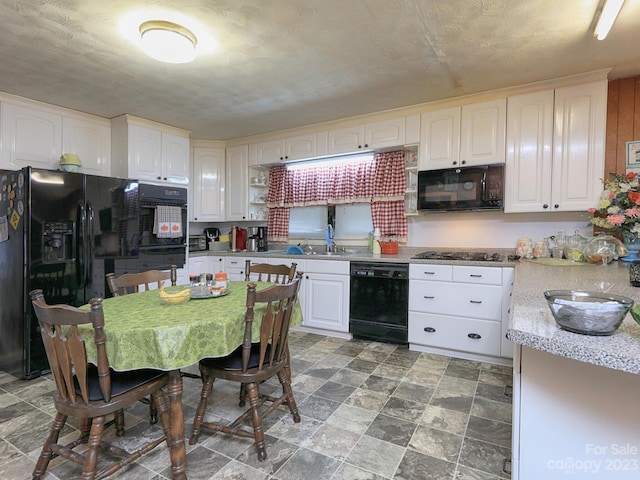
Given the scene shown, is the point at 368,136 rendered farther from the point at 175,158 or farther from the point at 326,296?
the point at 175,158

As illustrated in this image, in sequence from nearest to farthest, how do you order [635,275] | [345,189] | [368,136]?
[635,275]
[368,136]
[345,189]

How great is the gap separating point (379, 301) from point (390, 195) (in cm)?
115

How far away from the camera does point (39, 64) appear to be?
2.42 meters

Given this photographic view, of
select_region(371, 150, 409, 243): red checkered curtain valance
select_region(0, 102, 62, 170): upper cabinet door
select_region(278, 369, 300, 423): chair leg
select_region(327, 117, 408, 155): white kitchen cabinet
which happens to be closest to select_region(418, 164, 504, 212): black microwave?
select_region(371, 150, 409, 243): red checkered curtain valance

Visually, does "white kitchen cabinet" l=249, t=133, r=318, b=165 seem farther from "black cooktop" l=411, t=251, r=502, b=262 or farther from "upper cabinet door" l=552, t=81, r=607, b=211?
"upper cabinet door" l=552, t=81, r=607, b=211

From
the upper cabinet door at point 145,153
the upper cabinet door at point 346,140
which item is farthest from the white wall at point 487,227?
the upper cabinet door at point 145,153

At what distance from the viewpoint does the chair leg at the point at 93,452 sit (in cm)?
133

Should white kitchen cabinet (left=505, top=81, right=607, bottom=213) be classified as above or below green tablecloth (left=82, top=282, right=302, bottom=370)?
above

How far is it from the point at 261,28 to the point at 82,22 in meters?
1.01

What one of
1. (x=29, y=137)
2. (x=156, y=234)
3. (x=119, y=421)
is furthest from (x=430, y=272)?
(x=29, y=137)

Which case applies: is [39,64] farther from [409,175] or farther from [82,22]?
[409,175]

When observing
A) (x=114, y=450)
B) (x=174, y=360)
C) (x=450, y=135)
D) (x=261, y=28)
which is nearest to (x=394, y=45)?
(x=261, y=28)

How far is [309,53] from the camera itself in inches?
90.9

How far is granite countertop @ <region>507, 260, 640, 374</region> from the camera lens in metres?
0.79
